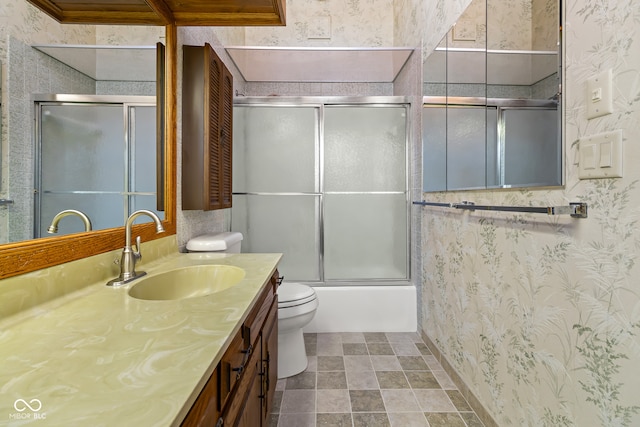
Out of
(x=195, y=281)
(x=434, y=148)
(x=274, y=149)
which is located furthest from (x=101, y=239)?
(x=434, y=148)

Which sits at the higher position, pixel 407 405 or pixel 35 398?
pixel 35 398

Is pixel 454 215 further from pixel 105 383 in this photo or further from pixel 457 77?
pixel 105 383

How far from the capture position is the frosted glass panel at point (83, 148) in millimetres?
811

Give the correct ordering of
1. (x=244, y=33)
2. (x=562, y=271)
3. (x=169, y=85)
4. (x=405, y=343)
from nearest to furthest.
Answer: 1. (x=562, y=271)
2. (x=169, y=85)
3. (x=405, y=343)
4. (x=244, y=33)

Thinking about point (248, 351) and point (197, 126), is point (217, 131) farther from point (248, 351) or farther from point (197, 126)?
point (248, 351)

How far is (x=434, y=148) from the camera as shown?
2.00 meters

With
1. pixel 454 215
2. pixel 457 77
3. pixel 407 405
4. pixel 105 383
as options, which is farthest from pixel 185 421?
pixel 457 77

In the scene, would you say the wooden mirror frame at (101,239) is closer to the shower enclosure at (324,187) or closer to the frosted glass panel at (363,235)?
the shower enclosure at (324,187)

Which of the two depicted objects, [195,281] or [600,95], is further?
[195,281]

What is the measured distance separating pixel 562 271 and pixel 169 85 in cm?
173

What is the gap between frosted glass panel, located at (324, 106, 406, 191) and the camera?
8.30ft

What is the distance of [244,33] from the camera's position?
9.96 feet

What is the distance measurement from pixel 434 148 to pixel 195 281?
5.25 ft

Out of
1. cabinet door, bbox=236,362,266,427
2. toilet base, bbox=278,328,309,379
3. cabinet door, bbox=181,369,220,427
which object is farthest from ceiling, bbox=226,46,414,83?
cabinet door, bbox=181,369,220,427
